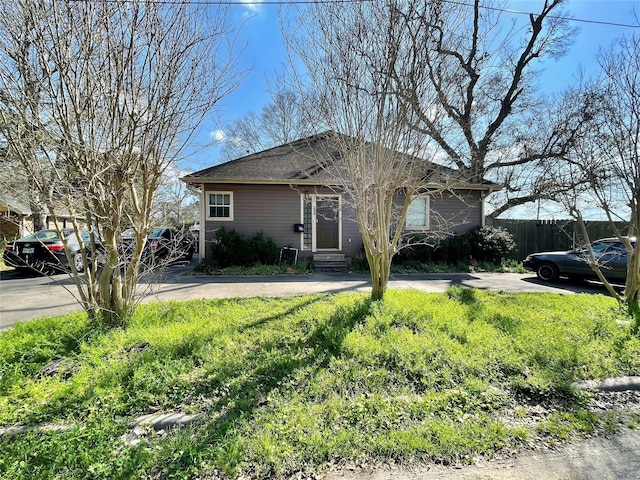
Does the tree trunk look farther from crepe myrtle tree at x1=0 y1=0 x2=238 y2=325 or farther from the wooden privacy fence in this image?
the wooden privacy fence

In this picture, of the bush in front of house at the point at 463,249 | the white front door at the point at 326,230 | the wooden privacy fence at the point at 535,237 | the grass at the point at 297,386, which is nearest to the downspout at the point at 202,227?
the white front door at the point at 326,230

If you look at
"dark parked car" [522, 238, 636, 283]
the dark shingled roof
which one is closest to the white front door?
the dark shingled roof

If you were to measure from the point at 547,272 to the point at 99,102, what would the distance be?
1111 centimetres

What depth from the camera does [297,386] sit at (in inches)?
108

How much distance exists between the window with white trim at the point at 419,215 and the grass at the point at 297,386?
738 centimetres

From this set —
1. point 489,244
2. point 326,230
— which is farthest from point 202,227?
point 489,244

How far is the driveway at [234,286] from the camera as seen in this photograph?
564 centimetres

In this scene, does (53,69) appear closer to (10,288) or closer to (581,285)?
(10,288)

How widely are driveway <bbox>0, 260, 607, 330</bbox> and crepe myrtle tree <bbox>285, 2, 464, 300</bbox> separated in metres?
2.81

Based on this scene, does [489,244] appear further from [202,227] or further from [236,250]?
[202,227]

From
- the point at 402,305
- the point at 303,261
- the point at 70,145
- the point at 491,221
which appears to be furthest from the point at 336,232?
Result: the point at 70,145

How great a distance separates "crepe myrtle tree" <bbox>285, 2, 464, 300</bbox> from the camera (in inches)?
154

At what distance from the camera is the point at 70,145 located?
3.08 metres

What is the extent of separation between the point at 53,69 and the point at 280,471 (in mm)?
4159
